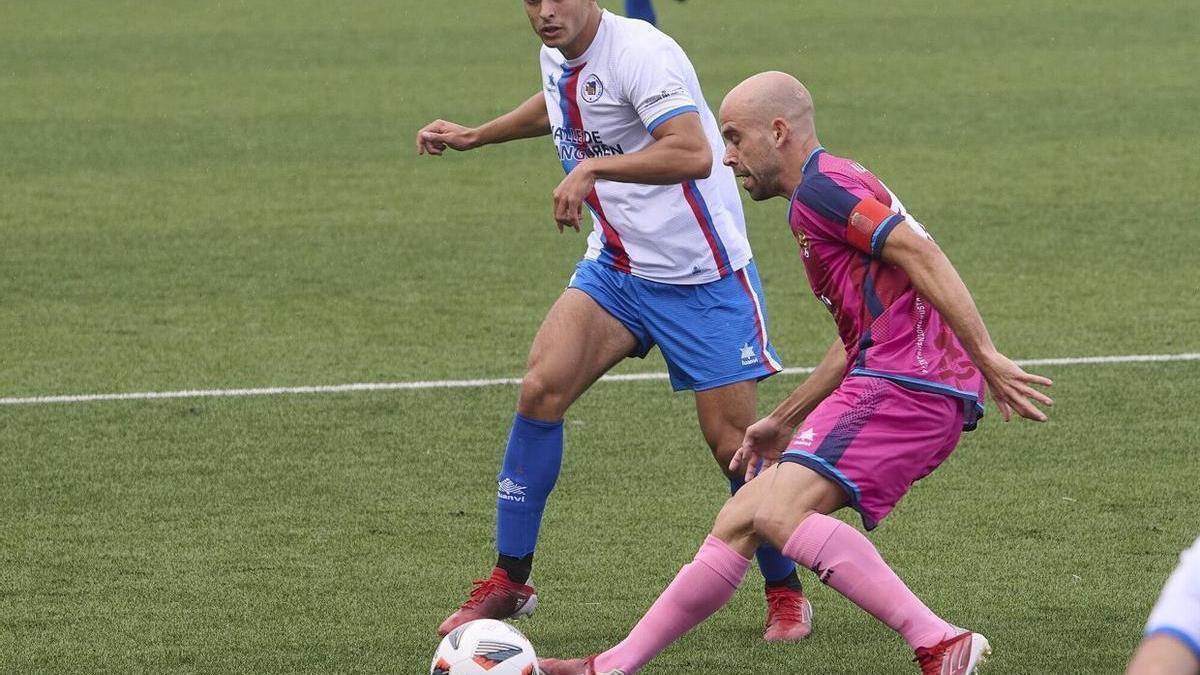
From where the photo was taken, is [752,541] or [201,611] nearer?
[752,541]

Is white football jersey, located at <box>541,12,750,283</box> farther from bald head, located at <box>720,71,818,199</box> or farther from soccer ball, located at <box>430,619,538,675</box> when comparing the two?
soccer ball, located at <box>430,619,538,675</box>

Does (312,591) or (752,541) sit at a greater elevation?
(752,541)

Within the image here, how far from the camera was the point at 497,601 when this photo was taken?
5230mm

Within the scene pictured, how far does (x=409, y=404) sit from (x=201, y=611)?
2528 mm

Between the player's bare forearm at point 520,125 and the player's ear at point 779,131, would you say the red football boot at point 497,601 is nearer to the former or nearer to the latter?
the player's bare forearm at point 520,125

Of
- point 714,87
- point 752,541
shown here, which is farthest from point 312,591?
point 714,87

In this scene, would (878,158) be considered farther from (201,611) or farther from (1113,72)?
(201,611)

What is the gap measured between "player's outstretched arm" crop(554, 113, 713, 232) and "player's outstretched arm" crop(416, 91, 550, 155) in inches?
28.4

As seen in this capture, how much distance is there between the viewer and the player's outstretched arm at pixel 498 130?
5855mm

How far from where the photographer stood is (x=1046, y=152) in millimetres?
13773

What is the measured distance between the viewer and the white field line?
26.1 feet

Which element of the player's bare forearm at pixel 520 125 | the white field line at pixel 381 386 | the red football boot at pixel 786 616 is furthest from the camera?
the white field line at pixel 381 386

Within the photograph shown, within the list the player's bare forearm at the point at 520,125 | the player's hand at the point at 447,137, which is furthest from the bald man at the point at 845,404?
the player's hand at the point at 447,137

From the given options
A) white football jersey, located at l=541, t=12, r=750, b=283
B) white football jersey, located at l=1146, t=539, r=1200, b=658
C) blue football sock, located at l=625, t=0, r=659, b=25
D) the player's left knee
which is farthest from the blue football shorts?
blue football sock, located at l=625, t=0, r=659, b=25
